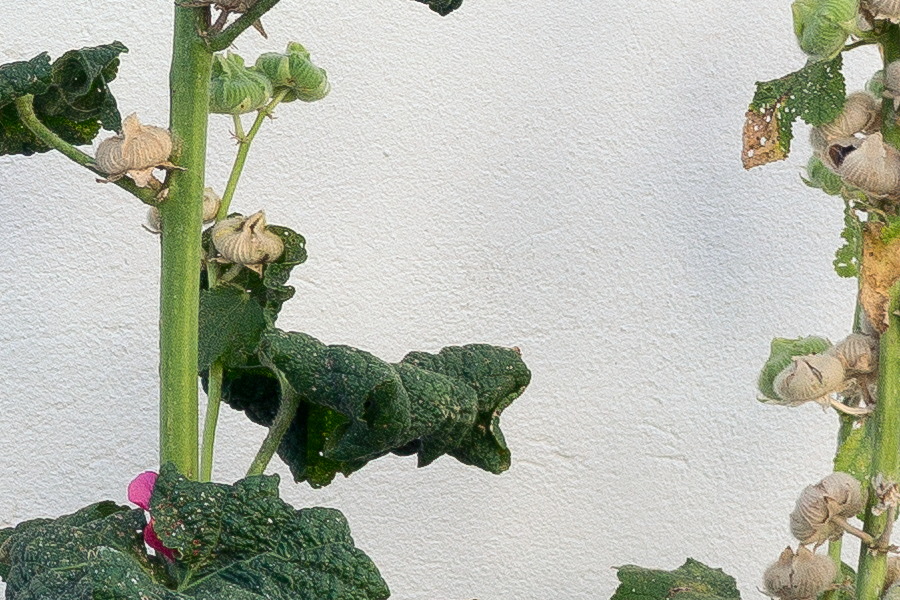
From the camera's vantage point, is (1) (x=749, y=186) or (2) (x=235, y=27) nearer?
(2) (x=235, y=27)

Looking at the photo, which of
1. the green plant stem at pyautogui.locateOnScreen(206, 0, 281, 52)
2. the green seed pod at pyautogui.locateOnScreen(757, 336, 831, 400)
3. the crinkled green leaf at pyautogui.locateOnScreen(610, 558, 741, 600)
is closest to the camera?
the green plant stem at pyautogui.locateOnScreen(206, 0, 281, 52)

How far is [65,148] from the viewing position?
604mm

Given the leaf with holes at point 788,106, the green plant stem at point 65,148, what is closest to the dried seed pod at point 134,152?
the green plant stem at point 65,148

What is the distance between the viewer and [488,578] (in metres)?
1.21

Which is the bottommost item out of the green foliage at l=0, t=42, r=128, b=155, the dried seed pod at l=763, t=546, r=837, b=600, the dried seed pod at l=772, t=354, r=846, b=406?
the dried seed pod at l=763, t=546, r=837, b=600

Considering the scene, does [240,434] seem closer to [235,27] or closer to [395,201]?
[395,201]

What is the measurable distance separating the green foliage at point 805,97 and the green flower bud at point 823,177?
1.5 inches

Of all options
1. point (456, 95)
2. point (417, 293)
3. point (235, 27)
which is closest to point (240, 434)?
point (417, 293)

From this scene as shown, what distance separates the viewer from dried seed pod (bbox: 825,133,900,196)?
2.05 feet

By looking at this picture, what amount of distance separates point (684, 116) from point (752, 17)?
12cm

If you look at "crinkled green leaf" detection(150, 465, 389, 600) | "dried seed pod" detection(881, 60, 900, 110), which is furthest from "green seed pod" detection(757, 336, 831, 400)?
"crinkled green leaf" detection(150, 465, 389, 600)

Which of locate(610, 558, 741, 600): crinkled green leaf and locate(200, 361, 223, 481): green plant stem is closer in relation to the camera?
locate(200, 361, 223, 481): green plant stem

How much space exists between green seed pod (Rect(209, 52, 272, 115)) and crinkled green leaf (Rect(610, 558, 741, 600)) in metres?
0.40

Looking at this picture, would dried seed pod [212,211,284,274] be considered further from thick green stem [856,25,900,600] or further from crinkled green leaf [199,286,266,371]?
thick green stem [856,25,900,600]
